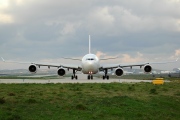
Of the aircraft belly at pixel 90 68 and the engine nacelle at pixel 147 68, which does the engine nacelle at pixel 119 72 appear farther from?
the engine nacelle at pixel 147 68

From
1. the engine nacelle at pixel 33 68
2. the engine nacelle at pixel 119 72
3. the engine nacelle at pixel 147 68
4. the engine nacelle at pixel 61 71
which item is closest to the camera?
the engine nacelle at pixel 33 68

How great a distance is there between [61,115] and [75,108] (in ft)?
6.81

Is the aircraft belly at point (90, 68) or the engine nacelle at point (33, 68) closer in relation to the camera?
A: the aircraft belly at point (90, 68)

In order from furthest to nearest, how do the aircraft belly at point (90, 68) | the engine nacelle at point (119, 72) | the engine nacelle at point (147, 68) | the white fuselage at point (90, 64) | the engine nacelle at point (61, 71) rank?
the engine nacelle at point (61, 71) < the engine nacelle at point (119, 72) < the engine nacelle at point (147, 68) < the aircraft belly at point (90, 68) < the white fuselage at point (90, 64)

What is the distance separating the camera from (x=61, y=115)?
15281mm

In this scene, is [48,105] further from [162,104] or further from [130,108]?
[162,104]

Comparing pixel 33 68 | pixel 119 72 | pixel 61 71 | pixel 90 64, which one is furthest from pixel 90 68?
pixel 33 68

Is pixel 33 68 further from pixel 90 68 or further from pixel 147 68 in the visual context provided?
pixel 147 68

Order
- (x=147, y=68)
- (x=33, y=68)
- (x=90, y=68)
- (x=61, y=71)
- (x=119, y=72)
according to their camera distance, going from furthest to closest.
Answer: (x=61, y=71)
(x=119, y=72)
(x=147, y=68)
(x=33, y=68)
(x=90, y=68)

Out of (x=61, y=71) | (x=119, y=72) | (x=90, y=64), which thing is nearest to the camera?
(x=90, y=64)

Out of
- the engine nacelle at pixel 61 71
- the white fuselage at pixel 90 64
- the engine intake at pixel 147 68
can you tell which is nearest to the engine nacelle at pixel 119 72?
the white fuselage at pixel 90 64

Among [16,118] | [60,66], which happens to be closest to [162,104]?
[16,118]

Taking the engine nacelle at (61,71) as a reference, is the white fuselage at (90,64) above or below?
above

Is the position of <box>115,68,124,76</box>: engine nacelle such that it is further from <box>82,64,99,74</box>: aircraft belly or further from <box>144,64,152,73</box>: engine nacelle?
<box>144,64,152,73</box>: engine nacelle
